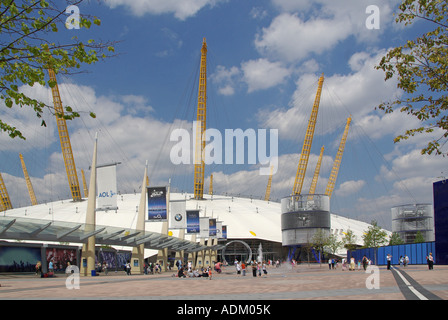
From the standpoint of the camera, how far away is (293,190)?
131m

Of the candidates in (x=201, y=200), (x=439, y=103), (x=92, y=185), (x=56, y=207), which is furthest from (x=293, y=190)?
(x=439, y=103)

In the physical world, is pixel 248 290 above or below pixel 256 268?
above

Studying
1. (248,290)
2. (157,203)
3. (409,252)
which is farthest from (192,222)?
(248,290)

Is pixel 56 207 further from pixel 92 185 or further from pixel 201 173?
pixel 92 185

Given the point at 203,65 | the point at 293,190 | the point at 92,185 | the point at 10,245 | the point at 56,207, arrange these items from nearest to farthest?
the point at 10,245, the point at 92,185, the point at 56,207, the point at 203,65, the point at 293,190

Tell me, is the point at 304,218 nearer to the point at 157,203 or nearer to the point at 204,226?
the point at 204,226

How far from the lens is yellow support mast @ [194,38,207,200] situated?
4688 inches

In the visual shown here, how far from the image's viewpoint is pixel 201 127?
119125 mm

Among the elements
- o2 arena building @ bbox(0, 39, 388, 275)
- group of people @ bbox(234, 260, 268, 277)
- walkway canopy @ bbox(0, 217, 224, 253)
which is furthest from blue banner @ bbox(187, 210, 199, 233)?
group of people @ bbox(234, 260, 268, 277)

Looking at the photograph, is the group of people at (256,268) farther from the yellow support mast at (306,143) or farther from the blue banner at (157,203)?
the yellow support mast at (306,143)

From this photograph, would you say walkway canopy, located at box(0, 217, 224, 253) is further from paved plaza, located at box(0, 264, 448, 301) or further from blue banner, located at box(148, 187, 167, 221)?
paved plaza, located at box(0, 264, 448, 301)

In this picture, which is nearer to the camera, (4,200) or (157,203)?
(157,203)

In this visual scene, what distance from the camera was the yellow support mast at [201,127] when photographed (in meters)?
119
